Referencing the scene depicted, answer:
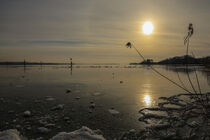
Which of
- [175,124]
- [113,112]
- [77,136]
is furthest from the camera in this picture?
[113,112]

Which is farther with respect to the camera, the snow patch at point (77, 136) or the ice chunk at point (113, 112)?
the ice chunk at point (113, 112)

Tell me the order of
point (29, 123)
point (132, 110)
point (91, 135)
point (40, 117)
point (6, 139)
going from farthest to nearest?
point (132, 110)
point (40, 117)
point (29, 123)
point (91, 135)
point (6, 139)

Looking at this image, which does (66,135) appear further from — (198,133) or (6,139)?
(198,133)

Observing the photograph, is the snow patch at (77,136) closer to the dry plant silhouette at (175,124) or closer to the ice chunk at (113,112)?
the dry plant silhouette at (175,124)

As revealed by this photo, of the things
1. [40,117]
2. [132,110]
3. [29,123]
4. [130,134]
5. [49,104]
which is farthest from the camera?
[49,104]

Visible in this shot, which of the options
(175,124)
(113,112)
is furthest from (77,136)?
(175,124)

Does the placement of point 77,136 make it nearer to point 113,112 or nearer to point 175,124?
point 113,112

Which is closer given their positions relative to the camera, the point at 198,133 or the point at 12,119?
the point at 198,133

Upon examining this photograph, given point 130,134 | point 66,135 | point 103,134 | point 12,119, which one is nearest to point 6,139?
point 66,135

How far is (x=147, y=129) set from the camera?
13.5ft

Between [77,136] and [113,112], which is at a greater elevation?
[77,136]

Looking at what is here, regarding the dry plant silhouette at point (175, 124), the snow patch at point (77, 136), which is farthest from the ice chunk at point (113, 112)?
the snow patch at point (77, 136)

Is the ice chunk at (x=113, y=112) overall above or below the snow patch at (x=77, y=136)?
below

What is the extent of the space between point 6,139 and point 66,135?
1.28 metres
